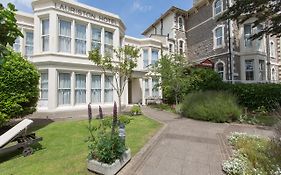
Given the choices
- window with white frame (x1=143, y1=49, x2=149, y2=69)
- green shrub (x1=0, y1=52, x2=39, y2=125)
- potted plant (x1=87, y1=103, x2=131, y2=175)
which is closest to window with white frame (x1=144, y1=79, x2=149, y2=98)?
window with white frame (x1=143, y1=49, x2=149, y2=69)

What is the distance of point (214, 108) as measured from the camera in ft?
41.8

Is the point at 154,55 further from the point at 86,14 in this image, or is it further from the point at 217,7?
the point at 86,14

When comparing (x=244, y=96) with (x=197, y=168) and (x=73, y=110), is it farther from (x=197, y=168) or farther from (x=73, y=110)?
(x=73, y=110)

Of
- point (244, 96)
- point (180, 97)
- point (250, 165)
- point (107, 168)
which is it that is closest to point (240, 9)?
point (244, 96)

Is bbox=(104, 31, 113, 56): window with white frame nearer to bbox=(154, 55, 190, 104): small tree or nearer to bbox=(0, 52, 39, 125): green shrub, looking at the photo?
bbox=(154, 55, 190, 104): small tree

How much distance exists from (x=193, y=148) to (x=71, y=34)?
13.2 meters

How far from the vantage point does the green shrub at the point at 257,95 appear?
14.6 m

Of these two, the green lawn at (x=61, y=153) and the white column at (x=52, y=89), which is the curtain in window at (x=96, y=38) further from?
the green lawn at (x=61, y=153)

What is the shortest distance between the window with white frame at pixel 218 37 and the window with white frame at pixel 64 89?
60.4 feet

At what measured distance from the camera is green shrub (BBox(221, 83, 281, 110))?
14.6 meters

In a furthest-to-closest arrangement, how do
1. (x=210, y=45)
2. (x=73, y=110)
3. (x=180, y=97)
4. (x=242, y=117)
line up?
(x=210, y=45) < (x=180, y=97) < (x=73, y=110) < (x=242, y=117)

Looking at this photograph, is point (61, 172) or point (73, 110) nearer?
point (61, 172)

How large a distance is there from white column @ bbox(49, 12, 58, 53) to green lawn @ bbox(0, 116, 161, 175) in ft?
23.4

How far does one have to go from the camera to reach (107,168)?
5.10 meters
